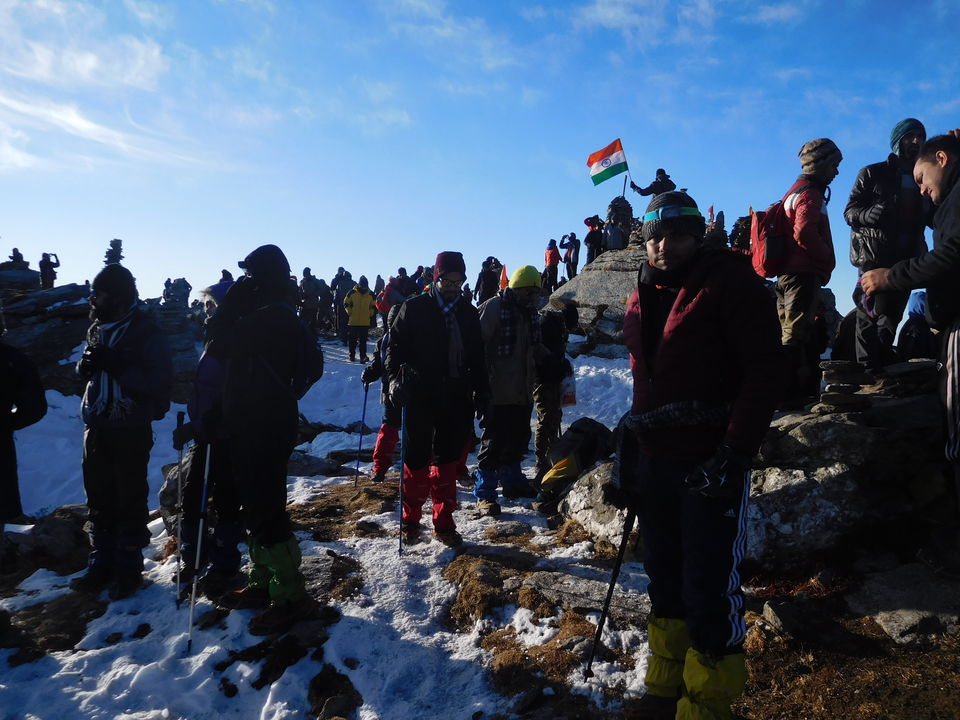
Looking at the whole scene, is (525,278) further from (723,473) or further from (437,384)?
(723,473)

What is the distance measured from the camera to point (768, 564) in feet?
14.0

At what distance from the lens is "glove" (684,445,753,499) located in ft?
7.89

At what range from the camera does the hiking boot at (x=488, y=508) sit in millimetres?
6320

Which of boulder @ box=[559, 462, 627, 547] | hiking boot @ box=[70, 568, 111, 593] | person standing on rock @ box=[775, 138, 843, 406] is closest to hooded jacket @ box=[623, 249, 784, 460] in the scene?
boulder @ box=[559, 462, 627, 547]

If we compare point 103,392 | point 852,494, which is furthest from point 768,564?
point 103,392

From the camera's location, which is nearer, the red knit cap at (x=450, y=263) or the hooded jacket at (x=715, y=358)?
the hooded jacket at (x=715, y=358)

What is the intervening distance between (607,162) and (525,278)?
53.1 ft

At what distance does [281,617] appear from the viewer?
415cm

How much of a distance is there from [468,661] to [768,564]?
234 cm

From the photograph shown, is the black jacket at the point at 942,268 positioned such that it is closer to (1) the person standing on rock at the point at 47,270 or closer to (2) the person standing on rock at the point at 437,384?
(2) the person standing on rock at the point at 437,384

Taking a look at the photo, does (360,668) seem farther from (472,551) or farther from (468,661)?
(472,551)

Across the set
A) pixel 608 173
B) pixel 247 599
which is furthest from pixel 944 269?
pixel 608 173

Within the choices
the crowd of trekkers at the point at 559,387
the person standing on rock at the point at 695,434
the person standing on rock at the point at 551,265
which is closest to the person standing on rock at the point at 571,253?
the person standing on rock at the point at 551,265

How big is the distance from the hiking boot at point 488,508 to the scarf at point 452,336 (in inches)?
73.1
